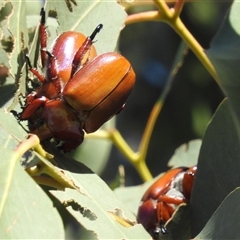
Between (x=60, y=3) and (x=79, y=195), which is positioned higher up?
(x=60, y=3)

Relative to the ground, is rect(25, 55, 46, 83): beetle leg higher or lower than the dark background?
higher

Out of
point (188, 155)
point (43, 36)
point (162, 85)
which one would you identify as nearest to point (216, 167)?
point (43, 36)

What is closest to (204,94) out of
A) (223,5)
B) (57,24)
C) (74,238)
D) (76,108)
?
(223,5)

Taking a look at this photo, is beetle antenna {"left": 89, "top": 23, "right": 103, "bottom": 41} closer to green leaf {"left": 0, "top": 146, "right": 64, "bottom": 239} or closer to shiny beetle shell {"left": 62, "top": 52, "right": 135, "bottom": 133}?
shiny beetle shell {"left": 62, "top": 52, "right": 135, "bottom": 133}

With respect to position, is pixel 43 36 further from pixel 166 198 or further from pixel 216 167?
pixel 166 198

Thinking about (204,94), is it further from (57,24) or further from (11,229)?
(11,229)

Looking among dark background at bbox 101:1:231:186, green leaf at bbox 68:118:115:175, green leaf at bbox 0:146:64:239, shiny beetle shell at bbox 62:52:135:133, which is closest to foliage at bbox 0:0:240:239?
green leaf at bbox 0:146:64:239
